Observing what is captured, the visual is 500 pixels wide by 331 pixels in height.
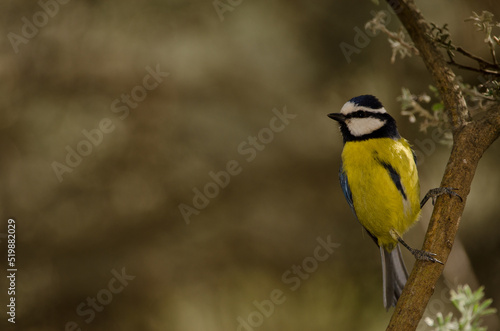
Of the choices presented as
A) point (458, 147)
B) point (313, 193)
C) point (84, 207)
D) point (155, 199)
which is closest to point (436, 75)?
point (458, 147)

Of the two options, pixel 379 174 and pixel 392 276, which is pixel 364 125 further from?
pixel 392 276

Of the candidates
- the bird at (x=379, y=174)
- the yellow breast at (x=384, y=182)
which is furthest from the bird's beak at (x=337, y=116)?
the yellow breast at (x=384, y=182)

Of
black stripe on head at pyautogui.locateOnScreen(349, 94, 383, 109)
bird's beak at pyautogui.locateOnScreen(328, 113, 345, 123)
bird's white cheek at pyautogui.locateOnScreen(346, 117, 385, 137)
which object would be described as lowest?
bird's white cheek at pyautogui.locateOnScreen(346, 117, 385, 137)

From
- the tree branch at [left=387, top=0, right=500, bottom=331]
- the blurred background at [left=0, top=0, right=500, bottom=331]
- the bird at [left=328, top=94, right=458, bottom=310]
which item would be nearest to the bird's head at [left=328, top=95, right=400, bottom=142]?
the bird at [left=328, top=94, right=458, bottom=310]

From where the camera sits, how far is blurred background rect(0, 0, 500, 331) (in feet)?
11.2

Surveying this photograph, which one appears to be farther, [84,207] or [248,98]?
[248,98]

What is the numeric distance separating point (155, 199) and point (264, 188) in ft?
2.57

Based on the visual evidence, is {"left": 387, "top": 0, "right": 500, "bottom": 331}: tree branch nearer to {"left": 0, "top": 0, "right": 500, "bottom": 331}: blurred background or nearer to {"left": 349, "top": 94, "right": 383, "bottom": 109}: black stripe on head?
{"left": 349, "top": 94, "right": 383, "bottom": 109}: black stripe on head

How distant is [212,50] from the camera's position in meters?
3.84

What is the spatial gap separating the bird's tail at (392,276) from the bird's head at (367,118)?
599 mm

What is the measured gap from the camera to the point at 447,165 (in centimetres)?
169

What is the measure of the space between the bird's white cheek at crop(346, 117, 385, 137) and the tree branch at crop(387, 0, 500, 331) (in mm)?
597

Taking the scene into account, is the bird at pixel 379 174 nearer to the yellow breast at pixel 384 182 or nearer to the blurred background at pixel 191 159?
the yellow breast at pixel 384 182

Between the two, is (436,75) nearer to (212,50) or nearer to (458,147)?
(458,147)
